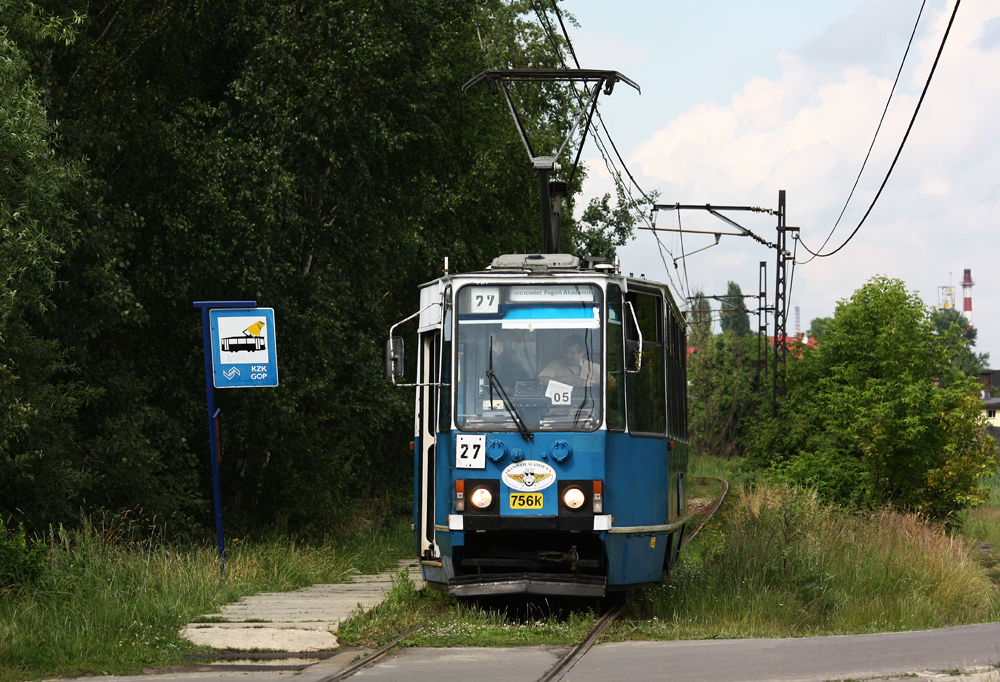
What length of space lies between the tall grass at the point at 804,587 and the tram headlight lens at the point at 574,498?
1215 mm

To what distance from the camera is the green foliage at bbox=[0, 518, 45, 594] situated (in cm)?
1077

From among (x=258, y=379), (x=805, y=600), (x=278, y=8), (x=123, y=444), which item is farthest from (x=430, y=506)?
(x=278, y=8)

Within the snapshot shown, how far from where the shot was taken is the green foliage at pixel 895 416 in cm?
2916

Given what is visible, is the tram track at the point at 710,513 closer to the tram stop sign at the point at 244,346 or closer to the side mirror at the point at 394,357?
the tram stop sign at the point at 244,346

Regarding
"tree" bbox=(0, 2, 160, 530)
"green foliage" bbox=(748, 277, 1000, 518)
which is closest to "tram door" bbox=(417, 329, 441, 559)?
"tree" bbox=(0, 2, 160, 530)

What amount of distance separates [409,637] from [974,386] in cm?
2324

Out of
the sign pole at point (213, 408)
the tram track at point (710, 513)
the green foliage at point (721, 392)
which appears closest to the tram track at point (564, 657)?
the sign pole at point (213, 408)

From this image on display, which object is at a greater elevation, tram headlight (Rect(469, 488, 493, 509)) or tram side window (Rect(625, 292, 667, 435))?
tram side window (Rect(625, 292, 667, 435))

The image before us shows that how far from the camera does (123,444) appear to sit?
49.9 feet

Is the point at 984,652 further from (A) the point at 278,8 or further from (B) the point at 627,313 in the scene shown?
(A) the point at 278,8

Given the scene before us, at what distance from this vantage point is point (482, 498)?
35.5 feet

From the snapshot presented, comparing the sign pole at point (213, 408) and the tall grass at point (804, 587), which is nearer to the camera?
the tall grass at point (804, 587)

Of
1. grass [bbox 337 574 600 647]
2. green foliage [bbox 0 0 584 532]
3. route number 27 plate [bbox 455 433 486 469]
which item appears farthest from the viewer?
green foliage [bbox 0 0 584 532]

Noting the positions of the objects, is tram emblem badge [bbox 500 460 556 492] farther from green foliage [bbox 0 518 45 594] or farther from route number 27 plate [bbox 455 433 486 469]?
green foliage [bbox 0 518 45 594]
